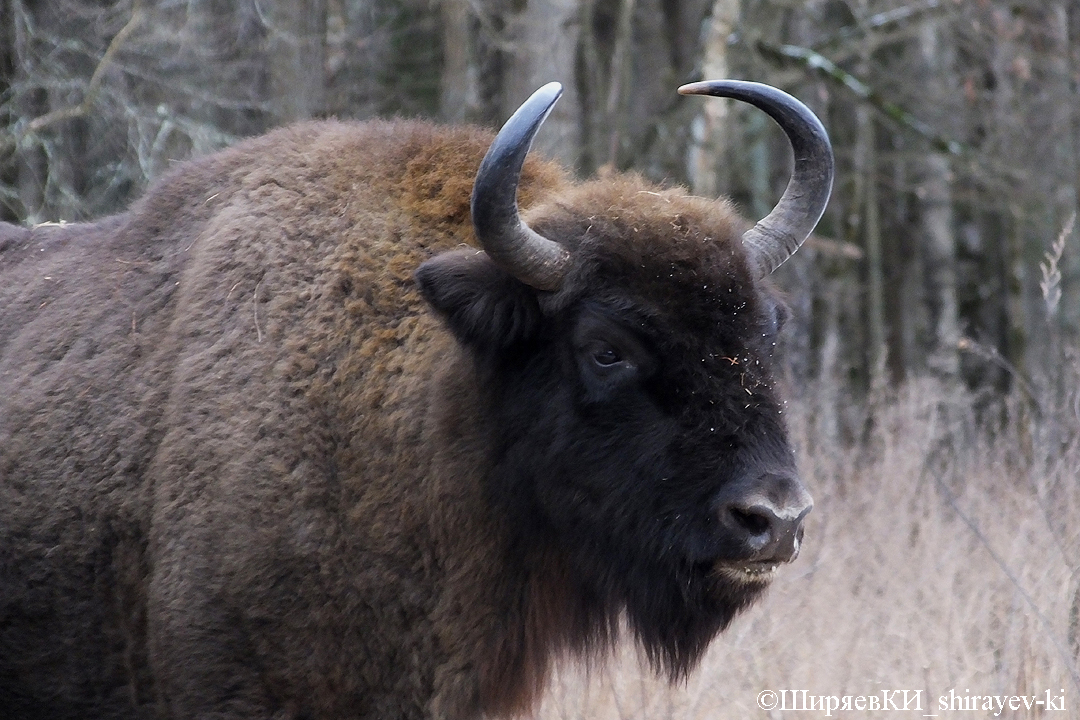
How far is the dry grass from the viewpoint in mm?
5148

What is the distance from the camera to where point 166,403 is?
14.3 ft

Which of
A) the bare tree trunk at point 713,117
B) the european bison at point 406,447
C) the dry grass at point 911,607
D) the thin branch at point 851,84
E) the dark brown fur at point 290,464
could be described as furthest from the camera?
the thin branch at point 851,84

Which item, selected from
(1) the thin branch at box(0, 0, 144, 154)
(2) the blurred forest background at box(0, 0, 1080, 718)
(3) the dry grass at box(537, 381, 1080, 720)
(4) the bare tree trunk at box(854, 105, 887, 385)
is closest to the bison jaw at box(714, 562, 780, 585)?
(3) the dry grass at box(537, 381, 1080, 720)

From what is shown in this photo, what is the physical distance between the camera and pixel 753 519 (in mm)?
3516

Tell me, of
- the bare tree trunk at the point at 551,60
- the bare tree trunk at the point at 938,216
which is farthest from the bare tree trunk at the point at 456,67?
the bare tree trunk at the point at 938,216

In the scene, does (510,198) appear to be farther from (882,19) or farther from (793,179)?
(882,19)

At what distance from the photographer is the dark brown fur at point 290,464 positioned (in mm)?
3953

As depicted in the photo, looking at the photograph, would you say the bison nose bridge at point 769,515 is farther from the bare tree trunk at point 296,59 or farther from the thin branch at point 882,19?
the thin branch at point 882,19

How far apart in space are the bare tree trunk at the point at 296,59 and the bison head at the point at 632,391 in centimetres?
738

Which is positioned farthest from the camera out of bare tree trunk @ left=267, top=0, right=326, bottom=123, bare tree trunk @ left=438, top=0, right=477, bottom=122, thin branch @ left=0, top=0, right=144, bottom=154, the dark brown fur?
bare tree trunk @ left=438, top=0, right=477, bottom=122

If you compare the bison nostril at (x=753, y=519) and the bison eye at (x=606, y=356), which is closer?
the bison nostril at (x=753, y=519)

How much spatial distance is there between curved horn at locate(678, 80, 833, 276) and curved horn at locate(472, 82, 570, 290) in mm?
754

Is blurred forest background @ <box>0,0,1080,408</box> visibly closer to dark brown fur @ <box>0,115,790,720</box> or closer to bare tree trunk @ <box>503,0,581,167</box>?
bare tree trunk @ <box>503,0,581,167</box>

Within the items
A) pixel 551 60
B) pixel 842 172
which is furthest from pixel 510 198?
pixel 842 172
